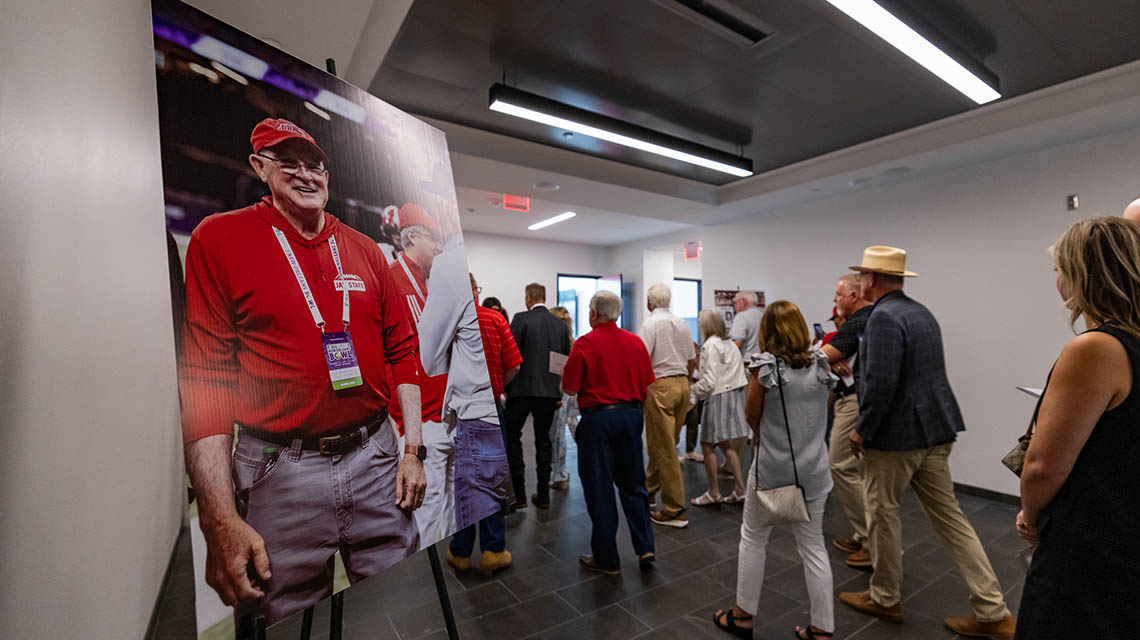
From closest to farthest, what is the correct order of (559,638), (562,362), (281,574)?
1. (281,574)
2. (559,638)
3. (562,362)

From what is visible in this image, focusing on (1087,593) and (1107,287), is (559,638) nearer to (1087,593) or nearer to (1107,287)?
(1087,593)

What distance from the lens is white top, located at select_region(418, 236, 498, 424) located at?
1.30m

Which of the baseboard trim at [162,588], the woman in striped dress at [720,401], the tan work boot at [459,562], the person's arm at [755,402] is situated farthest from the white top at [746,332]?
the baseboard trim at [162,588]

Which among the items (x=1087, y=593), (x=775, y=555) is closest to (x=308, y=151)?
(x=1087, y=593)

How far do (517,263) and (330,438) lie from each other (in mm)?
8829

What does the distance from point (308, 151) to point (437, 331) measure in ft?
1.69

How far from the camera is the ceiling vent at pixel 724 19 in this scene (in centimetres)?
257

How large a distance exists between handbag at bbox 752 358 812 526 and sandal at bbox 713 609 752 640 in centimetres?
51

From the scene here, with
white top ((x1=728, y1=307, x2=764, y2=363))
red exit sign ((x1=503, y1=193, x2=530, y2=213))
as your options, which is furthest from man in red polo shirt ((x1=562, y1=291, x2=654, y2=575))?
red exit sign ((x1=503, y1=193, x2=530, y2=213))

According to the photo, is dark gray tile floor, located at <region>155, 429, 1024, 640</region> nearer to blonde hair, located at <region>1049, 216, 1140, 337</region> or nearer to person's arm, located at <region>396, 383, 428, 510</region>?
person's arm, located at <region>396, 383, 428, 510</region>

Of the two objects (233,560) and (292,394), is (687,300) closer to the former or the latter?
(292,394)

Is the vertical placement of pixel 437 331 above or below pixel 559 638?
above

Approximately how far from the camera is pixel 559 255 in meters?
10.2

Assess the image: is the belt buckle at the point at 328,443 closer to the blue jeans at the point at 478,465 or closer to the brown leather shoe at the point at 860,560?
the blue jeans at the point at 478,465
